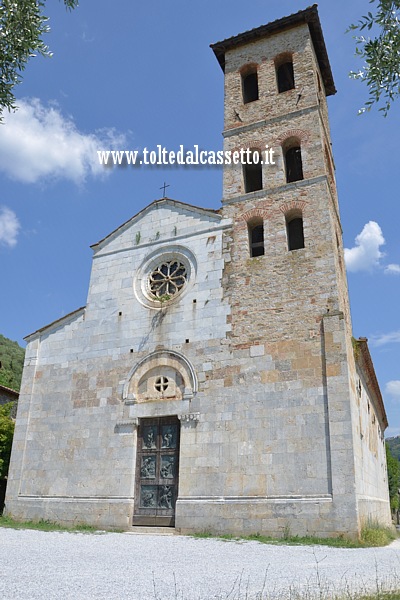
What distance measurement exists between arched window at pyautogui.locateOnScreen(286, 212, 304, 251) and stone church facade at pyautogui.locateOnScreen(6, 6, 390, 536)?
5 centimetres

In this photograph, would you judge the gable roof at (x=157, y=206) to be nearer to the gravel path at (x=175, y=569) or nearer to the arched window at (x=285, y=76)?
the arched window at (x=285, y=76)

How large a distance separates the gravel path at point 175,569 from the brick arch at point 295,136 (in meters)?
12.7

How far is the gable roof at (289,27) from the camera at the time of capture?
19.6 meters

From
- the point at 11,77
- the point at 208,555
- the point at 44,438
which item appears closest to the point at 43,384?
the point at 44,438

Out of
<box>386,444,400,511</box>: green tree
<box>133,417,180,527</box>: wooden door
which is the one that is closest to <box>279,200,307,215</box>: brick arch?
<box>133,417,180,527</box>: wooden door

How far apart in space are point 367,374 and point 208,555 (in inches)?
460

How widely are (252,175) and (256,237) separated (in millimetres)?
3086

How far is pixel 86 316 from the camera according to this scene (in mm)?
18016

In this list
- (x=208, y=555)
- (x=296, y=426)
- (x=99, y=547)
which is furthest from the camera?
(x=296, y=426)

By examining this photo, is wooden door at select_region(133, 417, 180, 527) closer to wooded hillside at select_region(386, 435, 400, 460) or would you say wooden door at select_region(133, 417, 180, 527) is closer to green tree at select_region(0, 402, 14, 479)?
green tree at select_region(0, 402, 14, 479)

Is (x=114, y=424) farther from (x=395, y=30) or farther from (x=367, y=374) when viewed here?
(x=395, y=30)

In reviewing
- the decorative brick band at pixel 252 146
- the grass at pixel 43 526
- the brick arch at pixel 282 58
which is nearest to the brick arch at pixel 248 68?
the brick arch at pixel 282 58

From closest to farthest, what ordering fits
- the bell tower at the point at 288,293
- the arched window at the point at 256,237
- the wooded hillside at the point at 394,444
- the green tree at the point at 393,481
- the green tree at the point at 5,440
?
1. the bell tower at the point at 288,293
2. the arched window at the point at 256,237
3. the green tree at the point at 5,440
4. the green tree at the point at 393,481
5. the wooded hillside at the point at 394,444

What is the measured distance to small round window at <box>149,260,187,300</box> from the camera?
17078 mm
